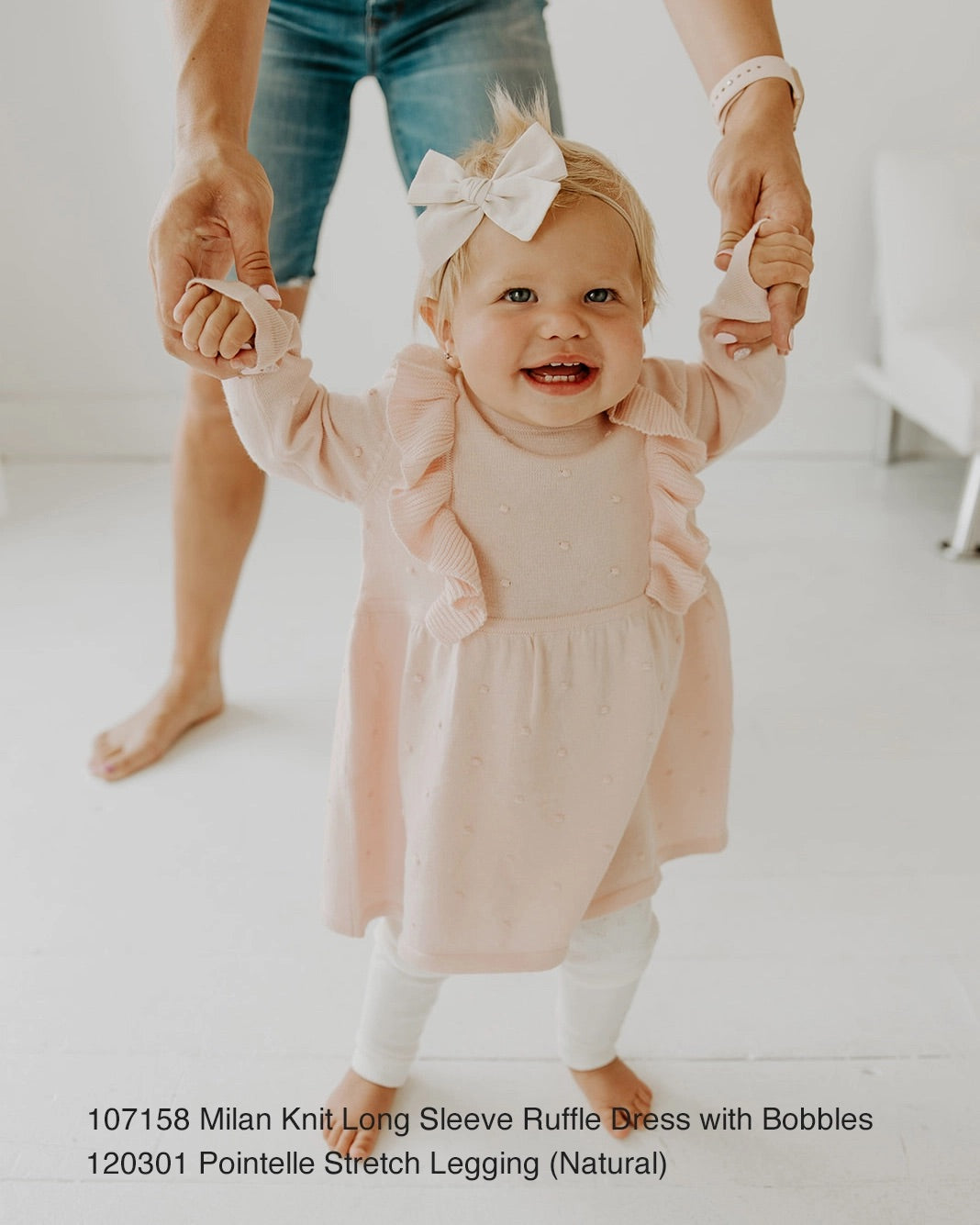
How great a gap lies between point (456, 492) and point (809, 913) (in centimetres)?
66

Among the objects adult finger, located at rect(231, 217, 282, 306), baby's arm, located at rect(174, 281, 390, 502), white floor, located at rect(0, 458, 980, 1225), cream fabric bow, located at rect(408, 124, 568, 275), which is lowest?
white floor, located at rect(0, 458, 980, 1225)

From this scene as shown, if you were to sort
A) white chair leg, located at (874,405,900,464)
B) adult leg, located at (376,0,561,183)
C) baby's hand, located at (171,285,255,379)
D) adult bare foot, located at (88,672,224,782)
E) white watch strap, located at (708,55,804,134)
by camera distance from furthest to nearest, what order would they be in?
white chair leg, located at (874,405,900,464), adult bare foot, located at (88,672,224,782), adult leg, located at (376,0,561,183), white watch strap, located at (708,55,804,134), baby's hand, located at (171,285,255,379)

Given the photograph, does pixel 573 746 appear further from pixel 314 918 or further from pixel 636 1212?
pixel 314 918

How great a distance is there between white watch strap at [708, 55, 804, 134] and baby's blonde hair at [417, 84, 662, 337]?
0.18m

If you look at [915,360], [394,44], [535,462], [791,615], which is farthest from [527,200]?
[915,360]

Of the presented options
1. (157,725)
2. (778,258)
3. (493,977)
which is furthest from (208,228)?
(157,725)

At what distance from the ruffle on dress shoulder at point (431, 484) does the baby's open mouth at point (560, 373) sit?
7 centimetres

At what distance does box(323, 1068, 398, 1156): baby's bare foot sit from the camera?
36.9 inches

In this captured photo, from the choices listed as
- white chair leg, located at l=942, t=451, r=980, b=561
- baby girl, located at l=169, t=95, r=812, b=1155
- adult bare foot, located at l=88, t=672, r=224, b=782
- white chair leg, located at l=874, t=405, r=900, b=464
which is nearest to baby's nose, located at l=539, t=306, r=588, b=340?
baby girl, located at l=169, t=95, r=812, b=1155

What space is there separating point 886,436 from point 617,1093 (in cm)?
180

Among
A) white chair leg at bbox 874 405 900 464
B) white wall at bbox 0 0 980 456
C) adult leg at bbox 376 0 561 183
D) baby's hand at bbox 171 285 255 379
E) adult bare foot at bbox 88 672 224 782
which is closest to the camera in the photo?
baby's hand at bbox 171 285 255 379

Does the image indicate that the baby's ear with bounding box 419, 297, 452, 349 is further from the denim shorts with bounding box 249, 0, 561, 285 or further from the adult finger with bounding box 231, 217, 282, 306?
the denim shorts with bounding box 249, 0, 561, 285

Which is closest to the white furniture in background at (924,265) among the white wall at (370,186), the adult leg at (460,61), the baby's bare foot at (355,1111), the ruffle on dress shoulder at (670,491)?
the white wall at (370,186)

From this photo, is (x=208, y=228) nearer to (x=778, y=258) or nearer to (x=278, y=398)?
(x=278, y=398)
